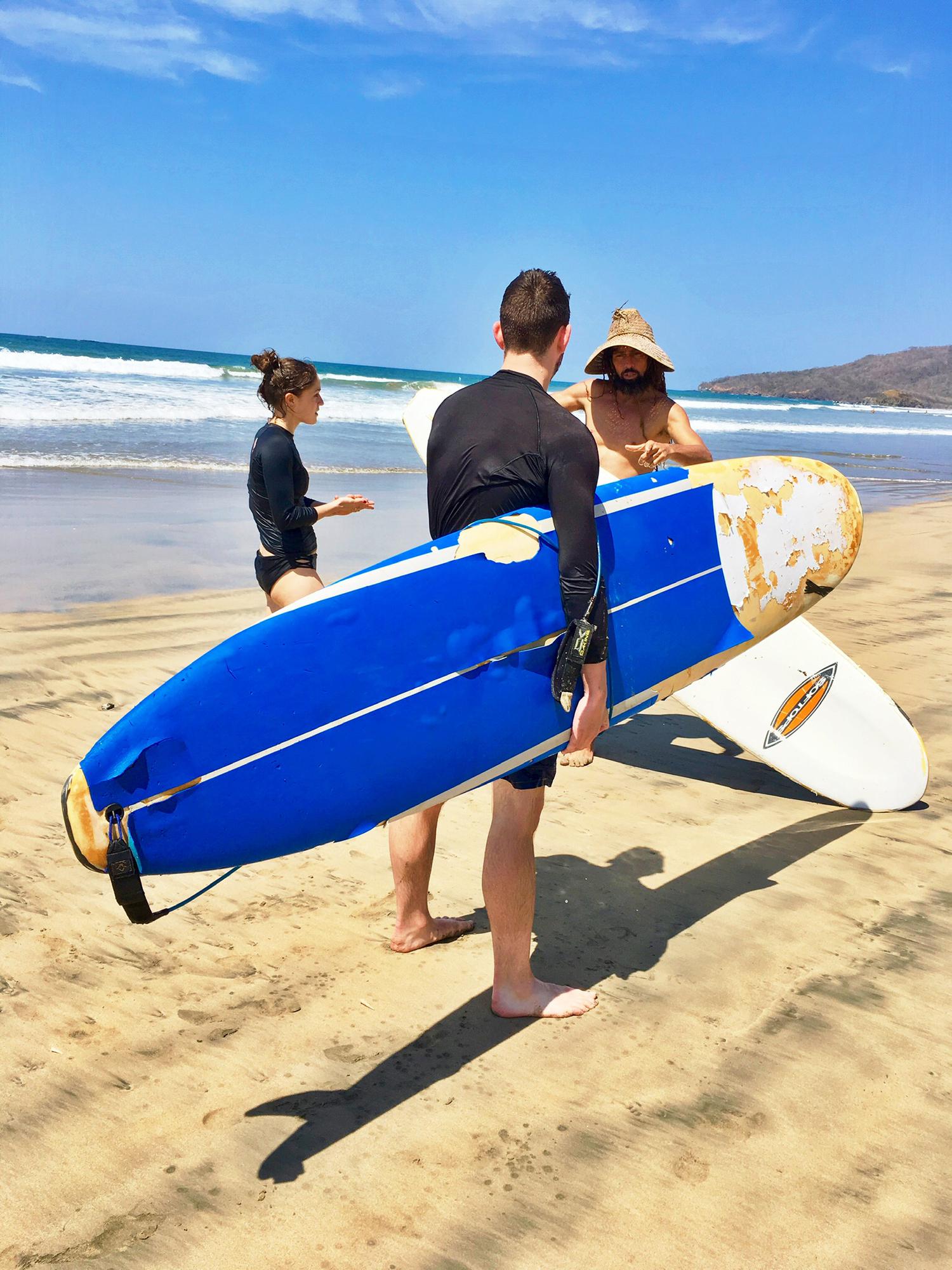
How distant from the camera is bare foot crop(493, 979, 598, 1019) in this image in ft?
8.23

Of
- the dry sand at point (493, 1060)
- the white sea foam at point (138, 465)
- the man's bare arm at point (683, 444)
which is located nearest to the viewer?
the dry sand at point (493, 1060)

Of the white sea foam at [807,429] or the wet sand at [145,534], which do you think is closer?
the wet sand at [145,534]

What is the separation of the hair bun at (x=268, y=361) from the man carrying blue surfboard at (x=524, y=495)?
5.05ft

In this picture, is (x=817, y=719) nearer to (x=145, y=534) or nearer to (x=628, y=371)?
(x=628, y=371)

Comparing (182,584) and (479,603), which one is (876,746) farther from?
(182,584)

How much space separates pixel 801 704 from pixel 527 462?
2359mm

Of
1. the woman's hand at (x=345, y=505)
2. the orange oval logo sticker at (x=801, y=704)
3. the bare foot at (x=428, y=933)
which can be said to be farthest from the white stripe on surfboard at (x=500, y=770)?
the orange oval logo sticker at (x=801, y=704)

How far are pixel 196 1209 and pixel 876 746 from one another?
3.11 metres

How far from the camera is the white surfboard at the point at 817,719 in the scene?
12.9 feet

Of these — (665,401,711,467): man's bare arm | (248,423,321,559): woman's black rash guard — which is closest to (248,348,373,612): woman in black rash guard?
(248,423,321,559): woman's black rash guard

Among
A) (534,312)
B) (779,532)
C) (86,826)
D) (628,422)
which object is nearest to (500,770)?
(86,826)

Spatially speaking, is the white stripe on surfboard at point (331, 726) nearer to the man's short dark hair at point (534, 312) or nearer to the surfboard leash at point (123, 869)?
the surfboard leash at point (123, 869)

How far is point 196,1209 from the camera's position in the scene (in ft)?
6.07

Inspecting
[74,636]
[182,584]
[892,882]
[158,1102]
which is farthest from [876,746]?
[182,584]
